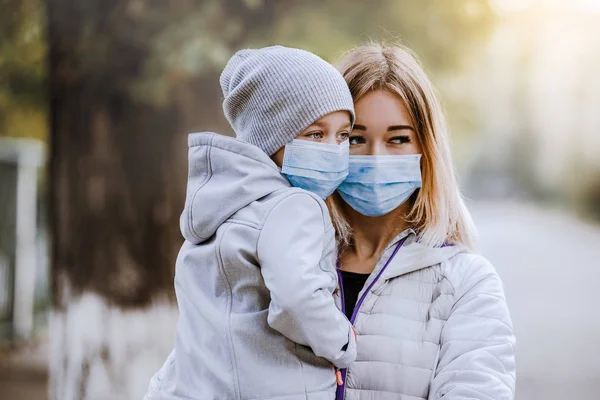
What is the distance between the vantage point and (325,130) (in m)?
1.81

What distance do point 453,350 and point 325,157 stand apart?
1.96 feet

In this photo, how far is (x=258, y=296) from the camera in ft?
5.32

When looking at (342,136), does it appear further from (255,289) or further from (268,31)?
(268,31)

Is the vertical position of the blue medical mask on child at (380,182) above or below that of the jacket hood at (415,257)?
above

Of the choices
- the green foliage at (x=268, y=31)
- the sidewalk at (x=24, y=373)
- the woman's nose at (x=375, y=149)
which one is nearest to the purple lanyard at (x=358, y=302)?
the woman's nose at (x=375, y=149)

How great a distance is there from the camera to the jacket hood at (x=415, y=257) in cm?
194

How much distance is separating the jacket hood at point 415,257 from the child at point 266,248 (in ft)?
0.95

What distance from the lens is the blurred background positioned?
481 centimetres

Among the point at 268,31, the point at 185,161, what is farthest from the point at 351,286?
the point at 268,31

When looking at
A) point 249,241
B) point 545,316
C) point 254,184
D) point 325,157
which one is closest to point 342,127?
point 325,157

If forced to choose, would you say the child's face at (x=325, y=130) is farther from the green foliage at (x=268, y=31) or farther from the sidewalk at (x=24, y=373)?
the sidewalk at (x=24, y=373)

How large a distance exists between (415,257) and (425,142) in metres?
0.36

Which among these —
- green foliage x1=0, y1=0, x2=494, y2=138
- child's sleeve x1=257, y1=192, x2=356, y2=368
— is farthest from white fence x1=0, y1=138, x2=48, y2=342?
child's sleeve x1=257, y1=192, x2=356, y2=368

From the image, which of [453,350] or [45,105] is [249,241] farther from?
[45,105]
